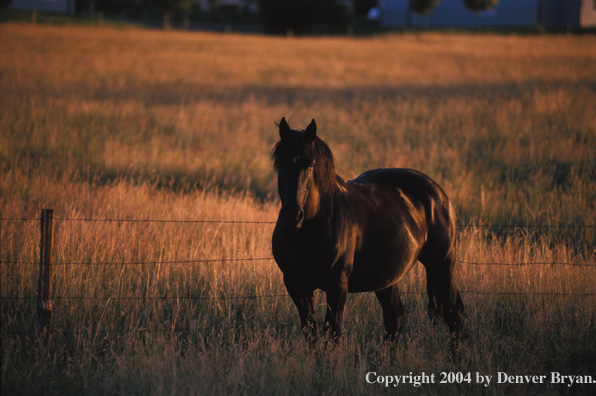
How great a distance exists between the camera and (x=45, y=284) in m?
4.65

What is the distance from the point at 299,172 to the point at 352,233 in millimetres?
787

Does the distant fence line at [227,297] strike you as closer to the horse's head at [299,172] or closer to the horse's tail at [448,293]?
the horse's tail at [448,293]

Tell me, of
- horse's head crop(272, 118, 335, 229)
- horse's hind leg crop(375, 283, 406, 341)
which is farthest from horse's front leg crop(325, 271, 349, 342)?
horse's hind leg crop(375, 283, 406, 341)

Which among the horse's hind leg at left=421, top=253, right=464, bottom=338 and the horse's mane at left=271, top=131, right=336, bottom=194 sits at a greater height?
the horse's mane at left=271, top=131, right=336, bottom=194

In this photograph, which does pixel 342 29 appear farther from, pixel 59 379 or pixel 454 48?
pixel 59 379

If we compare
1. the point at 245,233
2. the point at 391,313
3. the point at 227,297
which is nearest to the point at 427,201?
the point at 391,313

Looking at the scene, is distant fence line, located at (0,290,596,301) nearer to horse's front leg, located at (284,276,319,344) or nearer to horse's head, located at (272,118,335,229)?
horse's front leg, located at (284,276,319,344)

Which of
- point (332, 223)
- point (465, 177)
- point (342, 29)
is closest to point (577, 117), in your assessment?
point (465, 177)

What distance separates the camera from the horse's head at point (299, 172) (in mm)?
3844

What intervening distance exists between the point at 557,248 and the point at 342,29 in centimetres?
6345

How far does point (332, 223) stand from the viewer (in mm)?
4250

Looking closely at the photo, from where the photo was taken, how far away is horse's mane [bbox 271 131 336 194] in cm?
399

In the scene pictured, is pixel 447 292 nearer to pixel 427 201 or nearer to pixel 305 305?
pixel 427 201

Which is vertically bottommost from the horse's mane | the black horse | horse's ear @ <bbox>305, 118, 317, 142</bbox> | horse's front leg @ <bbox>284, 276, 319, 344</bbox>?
horse's front leg @ <bbox>284, 276, 319, 344</bbox>
